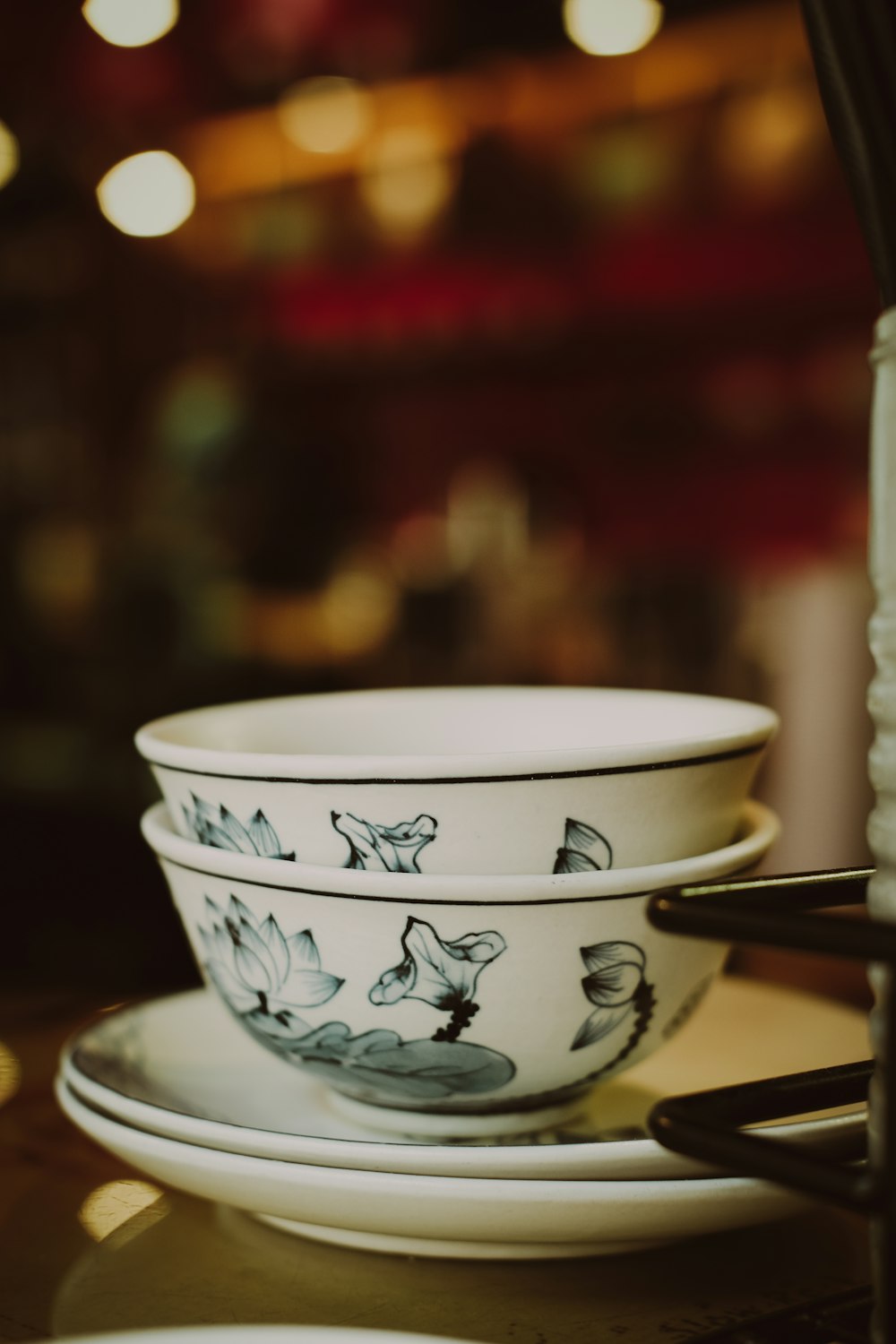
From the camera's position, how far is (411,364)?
4367mm

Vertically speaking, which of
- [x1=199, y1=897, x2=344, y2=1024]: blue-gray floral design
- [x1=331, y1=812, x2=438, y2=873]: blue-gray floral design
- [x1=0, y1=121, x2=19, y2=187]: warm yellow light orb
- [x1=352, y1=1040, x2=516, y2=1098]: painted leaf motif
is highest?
[x1=0, y1=121, x2=19, y2=187]: warm yellow light orb

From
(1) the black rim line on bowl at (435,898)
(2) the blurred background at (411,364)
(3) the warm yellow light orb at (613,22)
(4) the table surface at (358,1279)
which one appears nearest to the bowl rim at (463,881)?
(1) the black rim line on bowl at (435,898)

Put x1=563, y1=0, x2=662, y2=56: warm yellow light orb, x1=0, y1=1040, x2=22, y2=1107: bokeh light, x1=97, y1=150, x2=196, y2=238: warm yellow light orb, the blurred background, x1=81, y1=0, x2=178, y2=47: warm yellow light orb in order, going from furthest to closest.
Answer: x1=97, y1=150, x2=196, y2=238: warm yellow light orb
the blurred background
x1=563, y1=0, x2=662, y2=56: warm yellow light orb
x1=81, y1=0, x2=178, y2=47: warm yellow light orb
x1=0, y1=1040, x2=22, y2=1107: bokeh light

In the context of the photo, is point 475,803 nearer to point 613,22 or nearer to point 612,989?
point 612,989

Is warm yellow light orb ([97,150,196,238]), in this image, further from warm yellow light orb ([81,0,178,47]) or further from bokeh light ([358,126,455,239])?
bokeh light ([358,126,455,239])

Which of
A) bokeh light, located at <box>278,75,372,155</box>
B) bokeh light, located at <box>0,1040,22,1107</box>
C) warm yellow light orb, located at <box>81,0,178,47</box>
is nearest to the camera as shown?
bokeh light, located at <box>0,1040,22,1107</box>

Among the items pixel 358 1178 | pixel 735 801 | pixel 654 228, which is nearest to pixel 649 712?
pixel 735 801

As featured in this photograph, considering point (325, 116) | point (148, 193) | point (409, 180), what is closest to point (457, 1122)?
point (148, 193)

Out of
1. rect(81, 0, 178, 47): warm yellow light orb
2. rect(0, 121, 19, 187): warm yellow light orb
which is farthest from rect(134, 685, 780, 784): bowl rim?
rect(0, 121, 19, 187): warm yellow light orb

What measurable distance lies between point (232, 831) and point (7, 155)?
3497 millimetres

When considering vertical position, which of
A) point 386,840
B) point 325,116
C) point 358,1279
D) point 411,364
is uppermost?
point 325,116

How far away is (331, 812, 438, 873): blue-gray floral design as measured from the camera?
335 millimetres

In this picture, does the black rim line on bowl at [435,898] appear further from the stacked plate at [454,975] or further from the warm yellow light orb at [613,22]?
the warm yellow light orb at [613,22]

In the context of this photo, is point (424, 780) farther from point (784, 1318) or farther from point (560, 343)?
point (560, 343)
